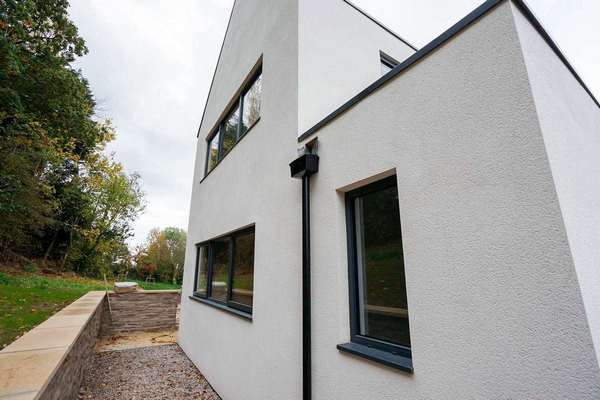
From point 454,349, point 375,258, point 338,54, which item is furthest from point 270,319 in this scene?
point 338,54

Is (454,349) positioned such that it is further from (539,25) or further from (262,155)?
(262,155)

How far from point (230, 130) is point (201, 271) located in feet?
11.1

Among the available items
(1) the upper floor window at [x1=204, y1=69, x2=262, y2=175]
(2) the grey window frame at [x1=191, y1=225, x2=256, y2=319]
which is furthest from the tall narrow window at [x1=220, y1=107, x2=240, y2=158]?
(2) the grey window frame at [x1=191, y1=225, x2=256, y2=319]

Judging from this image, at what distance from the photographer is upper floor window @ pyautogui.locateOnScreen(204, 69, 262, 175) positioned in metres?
4.47

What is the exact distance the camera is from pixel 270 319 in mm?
2947

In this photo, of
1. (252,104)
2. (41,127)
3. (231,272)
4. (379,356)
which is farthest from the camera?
(41,127)

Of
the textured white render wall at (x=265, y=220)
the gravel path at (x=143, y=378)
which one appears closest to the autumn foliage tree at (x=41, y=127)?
the textured white render wall at (x=265, y=220)

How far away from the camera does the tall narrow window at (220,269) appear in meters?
4.73

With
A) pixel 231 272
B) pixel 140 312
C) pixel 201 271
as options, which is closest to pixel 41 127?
pixel 140 312

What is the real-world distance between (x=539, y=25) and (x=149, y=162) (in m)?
22.8

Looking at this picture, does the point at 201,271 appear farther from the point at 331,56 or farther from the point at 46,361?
the point at 331,56

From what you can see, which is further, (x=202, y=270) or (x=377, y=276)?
(x=202, y=270)

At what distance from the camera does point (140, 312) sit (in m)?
8.14

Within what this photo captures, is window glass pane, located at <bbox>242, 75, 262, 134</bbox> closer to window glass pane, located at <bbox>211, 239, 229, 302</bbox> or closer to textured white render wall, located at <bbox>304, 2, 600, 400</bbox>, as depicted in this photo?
window glass pane, located at <bbox>211, 239, 229, 302</bbox>
